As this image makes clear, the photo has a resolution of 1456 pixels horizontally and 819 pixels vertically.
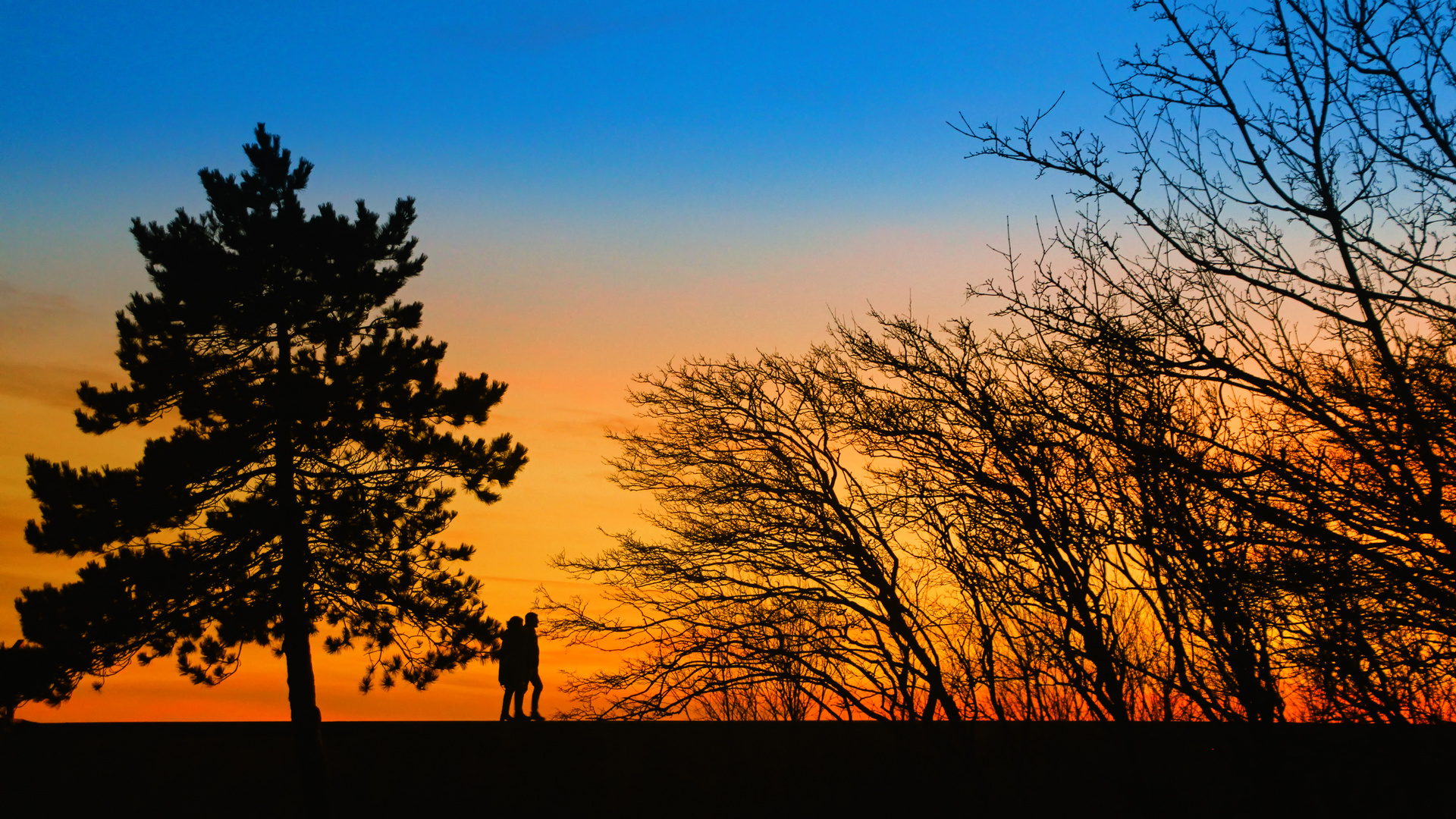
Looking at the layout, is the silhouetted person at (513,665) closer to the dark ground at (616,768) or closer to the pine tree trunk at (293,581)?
the dark ground at (616,768)

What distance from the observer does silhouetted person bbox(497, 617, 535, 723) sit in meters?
12.1

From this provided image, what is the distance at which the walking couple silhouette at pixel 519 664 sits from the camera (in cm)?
1211

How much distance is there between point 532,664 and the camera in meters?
12.2

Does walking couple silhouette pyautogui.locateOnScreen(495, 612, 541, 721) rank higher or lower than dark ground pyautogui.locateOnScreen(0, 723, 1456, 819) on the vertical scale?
higher

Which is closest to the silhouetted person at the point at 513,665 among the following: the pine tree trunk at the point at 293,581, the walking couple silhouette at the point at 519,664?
the walking couple silhouette at the point at 519,664

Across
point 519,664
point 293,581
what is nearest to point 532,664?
point 519,664

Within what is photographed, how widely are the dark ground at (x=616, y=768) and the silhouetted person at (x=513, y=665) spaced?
2.82 ft

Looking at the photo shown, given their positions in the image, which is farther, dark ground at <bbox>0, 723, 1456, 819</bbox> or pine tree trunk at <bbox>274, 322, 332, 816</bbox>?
pine tree trunk at <bbox>274, 322, 332, 816</bbox>

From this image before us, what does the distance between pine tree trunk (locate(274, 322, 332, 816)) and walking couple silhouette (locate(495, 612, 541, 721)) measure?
2294 mm

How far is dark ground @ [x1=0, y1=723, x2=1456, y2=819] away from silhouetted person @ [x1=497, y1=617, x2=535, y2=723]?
2.82ft

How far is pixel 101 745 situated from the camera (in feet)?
34.9

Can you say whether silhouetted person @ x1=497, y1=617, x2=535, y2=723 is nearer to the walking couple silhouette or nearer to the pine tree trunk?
the walking couple silhouette

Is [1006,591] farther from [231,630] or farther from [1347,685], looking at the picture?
[231,630]

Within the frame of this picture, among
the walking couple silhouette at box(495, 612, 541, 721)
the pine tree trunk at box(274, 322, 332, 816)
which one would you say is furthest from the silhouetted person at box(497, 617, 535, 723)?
the pine tree trunk at box(274, 322, 332, 816)
